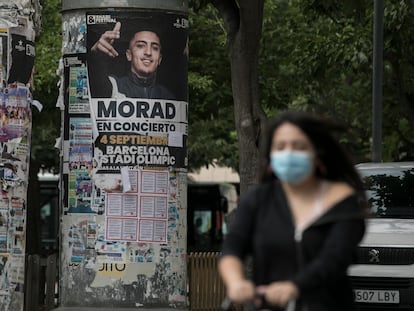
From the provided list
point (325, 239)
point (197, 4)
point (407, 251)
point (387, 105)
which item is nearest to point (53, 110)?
point (387, 105)

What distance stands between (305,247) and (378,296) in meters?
7.17

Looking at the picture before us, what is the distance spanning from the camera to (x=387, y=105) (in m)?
25.4

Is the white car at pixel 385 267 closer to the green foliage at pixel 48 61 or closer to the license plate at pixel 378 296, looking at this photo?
the license plate at pixel 378 296

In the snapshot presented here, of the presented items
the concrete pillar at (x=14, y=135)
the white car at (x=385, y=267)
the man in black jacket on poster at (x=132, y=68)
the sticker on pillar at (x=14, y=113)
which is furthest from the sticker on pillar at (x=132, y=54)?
the white car at (x=385, y=267)

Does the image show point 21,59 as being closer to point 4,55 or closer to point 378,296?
point 4,55

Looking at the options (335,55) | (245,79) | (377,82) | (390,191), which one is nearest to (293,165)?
(390,191)

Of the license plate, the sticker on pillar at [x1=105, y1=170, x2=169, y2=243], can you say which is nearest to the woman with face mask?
the sticker on pillar at [x1=105, y1=170, x2=169, y2=243]

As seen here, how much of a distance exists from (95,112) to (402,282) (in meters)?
3.51

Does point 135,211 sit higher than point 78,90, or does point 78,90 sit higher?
point 78,90

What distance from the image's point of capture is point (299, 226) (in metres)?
5.11

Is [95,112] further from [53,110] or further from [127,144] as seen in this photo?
[53,110]

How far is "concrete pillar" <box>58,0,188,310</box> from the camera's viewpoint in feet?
35.8

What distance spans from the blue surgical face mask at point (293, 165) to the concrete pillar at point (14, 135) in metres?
5.55

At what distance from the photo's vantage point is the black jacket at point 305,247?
5027 millimetres
